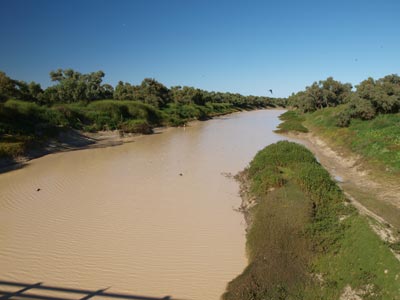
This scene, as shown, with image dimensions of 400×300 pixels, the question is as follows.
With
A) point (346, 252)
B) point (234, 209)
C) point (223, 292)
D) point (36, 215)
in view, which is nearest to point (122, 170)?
point (36, 215)

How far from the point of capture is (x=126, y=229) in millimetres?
9969

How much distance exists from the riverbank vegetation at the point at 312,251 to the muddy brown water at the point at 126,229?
0.96m

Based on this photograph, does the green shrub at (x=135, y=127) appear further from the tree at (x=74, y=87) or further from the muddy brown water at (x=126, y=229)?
the muddy brown water at (x=126, y=229)

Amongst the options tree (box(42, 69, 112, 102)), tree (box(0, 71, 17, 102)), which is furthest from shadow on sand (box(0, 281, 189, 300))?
tree (box(42, 69, 112, 102))

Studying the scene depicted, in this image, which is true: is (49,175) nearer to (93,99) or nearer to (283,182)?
(283,182)

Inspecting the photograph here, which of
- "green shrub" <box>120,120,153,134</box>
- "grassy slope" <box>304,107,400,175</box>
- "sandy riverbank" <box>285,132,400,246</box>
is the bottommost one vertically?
"sandy riverbank" <box>285,132,400,246</box>

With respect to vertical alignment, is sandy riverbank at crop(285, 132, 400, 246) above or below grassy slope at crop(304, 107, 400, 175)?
below

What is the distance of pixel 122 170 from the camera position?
18.7 m

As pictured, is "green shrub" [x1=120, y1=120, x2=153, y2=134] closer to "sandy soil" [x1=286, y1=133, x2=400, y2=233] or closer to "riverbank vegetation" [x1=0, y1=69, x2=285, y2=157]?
"riverbank vegetation" [x1=0, y1=69, x2=285, y2=157]

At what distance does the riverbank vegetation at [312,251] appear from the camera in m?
5.69

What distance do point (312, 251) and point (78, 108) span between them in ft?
120

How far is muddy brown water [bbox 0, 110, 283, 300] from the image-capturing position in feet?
24.0

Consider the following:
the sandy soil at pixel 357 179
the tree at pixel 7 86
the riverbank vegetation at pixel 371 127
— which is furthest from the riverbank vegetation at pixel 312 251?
the tree at pixel 7 86

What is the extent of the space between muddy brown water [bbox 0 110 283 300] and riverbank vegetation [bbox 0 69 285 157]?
8.26 m
